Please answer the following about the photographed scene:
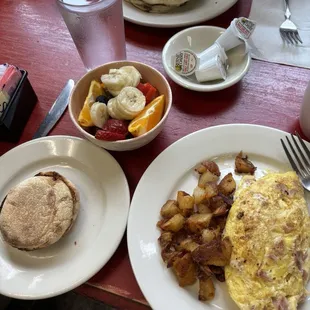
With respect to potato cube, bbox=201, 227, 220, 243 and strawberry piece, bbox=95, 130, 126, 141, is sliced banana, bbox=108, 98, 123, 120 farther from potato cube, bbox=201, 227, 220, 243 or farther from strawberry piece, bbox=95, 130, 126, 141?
potato cube, bbox=201, 227, 220, 243

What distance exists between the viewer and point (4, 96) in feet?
3.77

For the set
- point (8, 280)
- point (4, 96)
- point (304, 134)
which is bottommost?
point (304, 134)

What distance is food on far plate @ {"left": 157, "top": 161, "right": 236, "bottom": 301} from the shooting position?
87 centimetres

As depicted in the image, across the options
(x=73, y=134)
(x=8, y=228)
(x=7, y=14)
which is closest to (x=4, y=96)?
(x=73, y=134)

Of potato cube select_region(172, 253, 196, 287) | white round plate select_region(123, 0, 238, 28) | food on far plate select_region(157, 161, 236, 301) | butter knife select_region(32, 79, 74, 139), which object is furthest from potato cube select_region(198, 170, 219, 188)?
white round plate select_region(123, 0, 238, 28)

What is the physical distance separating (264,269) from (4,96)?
0.88 m

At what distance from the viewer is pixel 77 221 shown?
102 centimetres

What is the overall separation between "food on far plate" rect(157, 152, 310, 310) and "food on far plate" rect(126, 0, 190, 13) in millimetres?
747

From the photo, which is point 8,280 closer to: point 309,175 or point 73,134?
point 73,134

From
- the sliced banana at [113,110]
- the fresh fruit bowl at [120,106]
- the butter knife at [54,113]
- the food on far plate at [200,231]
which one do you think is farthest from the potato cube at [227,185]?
the butter knife at [54,113]

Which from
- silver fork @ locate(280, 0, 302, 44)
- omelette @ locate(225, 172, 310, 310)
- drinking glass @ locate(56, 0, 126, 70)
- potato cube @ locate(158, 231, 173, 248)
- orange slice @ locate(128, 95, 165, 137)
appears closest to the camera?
omelette @ locate(225, 172, 310, 310)

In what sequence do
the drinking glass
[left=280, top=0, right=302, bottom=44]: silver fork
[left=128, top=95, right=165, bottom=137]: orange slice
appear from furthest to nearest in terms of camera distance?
[left=280, top=0, right=302, bottom=44]: silver fork < the drinking glass < [left=128, top=95, right=165, bottom=137]: orange slice

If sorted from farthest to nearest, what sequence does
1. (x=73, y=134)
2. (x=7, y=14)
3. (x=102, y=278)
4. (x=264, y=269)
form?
1. (x=7, y=14)
2. (x=73, y=134)
3. (x=102, y=278)
4. (x=264, y=269)

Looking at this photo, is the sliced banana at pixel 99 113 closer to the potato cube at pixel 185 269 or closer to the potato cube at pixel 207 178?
the potato cube at pixel 207 178
